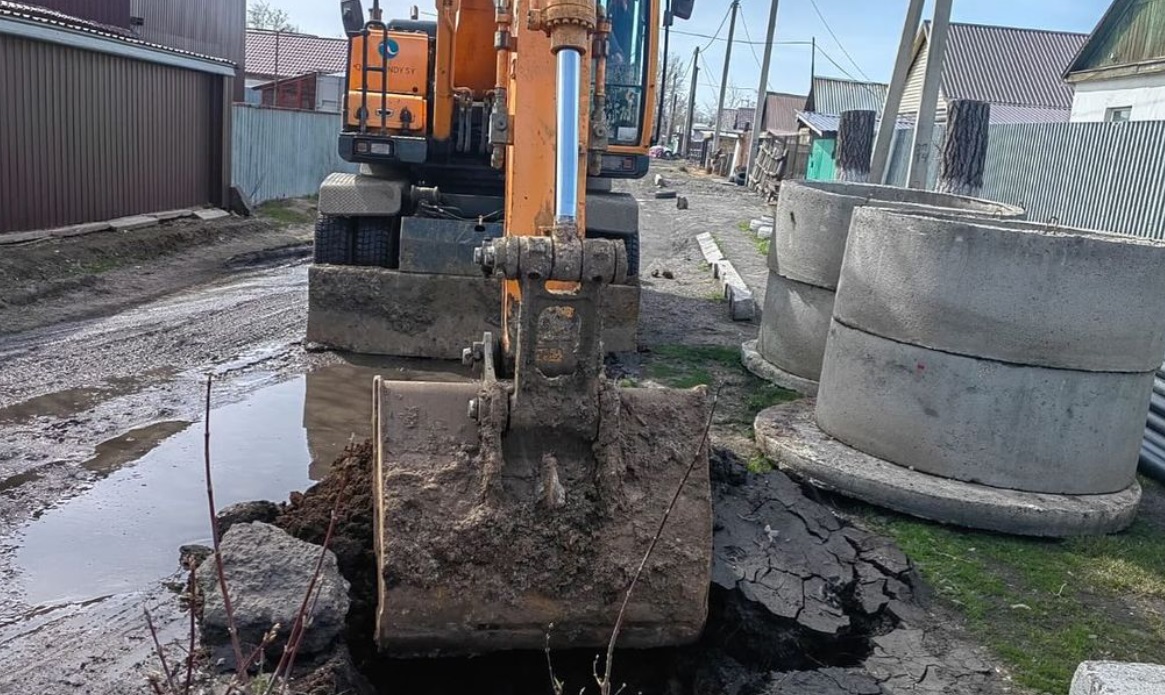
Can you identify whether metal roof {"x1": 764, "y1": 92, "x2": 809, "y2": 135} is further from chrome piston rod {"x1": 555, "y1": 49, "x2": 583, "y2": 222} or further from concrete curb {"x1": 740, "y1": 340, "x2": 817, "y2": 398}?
chrome piston rod {"x1": 555, "y1": 49, "x2": 583, "y2": 222}

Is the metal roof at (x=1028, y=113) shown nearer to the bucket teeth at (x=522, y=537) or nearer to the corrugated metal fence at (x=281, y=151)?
the corrugated metal fence at (x=281, y=151)

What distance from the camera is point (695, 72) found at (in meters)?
64.2

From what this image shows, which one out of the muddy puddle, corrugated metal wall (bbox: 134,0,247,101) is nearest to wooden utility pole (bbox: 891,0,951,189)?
the muddy puddle

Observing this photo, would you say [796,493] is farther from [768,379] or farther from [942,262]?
[768,379]

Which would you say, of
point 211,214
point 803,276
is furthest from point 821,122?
point 803,276

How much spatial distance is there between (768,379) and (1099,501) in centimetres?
266

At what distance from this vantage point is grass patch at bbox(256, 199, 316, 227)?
18.3m

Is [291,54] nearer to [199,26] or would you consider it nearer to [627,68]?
[199,26]

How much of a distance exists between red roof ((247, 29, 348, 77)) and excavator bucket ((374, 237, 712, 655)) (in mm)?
39842

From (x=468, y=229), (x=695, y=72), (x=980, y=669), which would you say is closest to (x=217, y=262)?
(x=468, y=229)

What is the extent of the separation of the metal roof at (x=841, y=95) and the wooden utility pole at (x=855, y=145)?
26.4 metres

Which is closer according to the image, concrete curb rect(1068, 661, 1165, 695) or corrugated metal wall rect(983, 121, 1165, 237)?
concrete curb rect(1068, 661, 1165, 695)

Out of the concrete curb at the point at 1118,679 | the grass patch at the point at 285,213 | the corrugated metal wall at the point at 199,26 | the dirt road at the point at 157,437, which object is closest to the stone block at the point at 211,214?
the grass patch at the point at 285,213

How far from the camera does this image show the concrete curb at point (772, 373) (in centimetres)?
706
